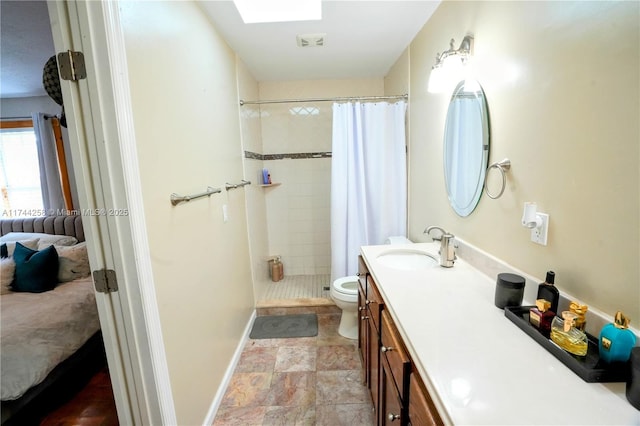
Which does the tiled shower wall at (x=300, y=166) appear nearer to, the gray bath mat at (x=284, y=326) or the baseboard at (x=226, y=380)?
the gray bath mat at (x=284, y=326)

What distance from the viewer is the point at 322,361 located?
1.99 m

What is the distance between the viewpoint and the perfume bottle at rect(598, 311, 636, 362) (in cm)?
63

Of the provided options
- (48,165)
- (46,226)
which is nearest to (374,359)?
(46,226)


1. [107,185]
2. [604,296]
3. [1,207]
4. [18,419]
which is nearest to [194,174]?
[107,185]

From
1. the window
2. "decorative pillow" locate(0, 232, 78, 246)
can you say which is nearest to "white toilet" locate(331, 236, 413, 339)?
"decorative pillow" locate(0, 232, 78, 246)

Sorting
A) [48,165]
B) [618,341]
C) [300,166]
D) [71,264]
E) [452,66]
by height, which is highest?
[452,66]

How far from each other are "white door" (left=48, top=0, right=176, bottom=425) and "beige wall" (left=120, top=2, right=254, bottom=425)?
0.24 ft

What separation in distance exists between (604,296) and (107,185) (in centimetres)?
153

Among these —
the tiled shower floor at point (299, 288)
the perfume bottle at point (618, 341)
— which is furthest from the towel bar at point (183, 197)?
the tiled shower floor at point (299, 288)

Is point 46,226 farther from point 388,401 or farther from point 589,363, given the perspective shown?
point 589,363

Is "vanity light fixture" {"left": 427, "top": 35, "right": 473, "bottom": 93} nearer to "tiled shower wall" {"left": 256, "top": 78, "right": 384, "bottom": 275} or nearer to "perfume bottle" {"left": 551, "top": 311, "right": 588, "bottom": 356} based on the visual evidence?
"perfume bottle" {"left": 551, "top": 311, "right": 588, "bottom": 356}

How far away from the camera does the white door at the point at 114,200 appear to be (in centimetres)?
85

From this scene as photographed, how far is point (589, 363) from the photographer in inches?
26.2

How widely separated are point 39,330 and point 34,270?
65cm
